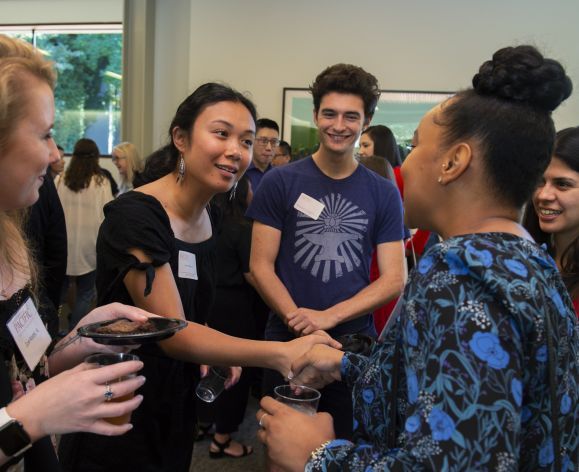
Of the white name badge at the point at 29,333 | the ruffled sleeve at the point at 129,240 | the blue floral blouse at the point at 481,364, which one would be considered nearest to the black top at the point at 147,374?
the ruffled sleeve at the point at 129,240

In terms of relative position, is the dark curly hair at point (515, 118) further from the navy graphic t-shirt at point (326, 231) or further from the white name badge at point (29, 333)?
the navy graphic t-shirt at point (326, 231)

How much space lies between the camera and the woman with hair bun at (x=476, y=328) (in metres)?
0.71

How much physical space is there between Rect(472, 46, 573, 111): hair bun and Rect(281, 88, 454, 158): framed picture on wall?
5162 mm

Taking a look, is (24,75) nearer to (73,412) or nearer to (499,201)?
(73,412)

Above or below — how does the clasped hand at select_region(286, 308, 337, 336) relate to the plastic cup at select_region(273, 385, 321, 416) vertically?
below

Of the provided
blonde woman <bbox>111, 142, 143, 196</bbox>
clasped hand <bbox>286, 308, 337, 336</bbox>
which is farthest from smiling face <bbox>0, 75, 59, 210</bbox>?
blonde woman <bbox>111, 142, 143, 196</bbox>

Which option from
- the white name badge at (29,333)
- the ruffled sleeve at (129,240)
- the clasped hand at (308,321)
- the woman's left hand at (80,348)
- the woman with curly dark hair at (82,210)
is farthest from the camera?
the woman with curly dark hair at (82,210)

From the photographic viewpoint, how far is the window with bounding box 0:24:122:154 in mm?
7445

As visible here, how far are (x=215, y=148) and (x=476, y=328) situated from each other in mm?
1107

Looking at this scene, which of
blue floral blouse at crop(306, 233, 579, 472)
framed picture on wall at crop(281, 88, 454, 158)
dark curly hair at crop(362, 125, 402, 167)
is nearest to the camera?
blue floral blouse at crop(306, 233, 579, 472)

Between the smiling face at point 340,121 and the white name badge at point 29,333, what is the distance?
54.2 inches

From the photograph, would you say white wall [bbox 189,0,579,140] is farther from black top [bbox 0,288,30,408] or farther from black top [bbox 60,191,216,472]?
black top [bbox 0,288,30,408]

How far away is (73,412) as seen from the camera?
853 millimetres

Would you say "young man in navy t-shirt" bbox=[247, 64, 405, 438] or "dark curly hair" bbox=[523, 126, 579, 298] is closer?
"dark curly hair" bbox=[523, 126, 579, 298]
